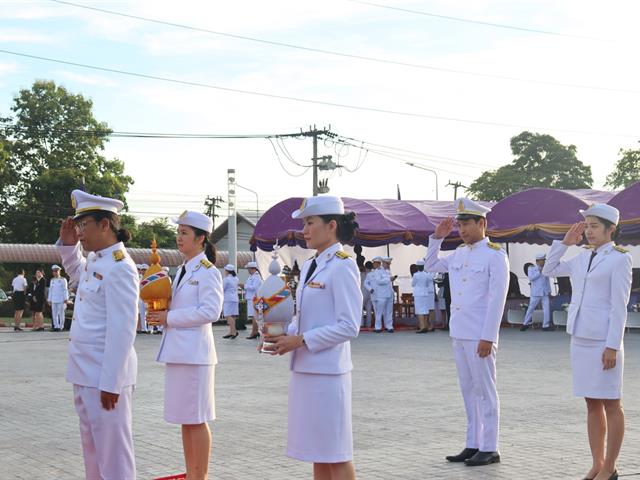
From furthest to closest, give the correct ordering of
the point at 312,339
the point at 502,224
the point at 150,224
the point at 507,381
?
the point at 150,224 → the point at 502,224 → the point at 507,381 → the point at 312,339

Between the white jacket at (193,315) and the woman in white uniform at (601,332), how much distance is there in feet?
8.50

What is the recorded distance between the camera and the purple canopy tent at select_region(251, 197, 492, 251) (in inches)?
1156

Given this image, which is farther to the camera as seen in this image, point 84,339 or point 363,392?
point 363,392

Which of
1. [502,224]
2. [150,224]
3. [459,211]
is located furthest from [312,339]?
[150,224]

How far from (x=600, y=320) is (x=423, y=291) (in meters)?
19.7

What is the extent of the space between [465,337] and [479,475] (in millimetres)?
1176

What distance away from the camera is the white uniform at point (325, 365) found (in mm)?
5441

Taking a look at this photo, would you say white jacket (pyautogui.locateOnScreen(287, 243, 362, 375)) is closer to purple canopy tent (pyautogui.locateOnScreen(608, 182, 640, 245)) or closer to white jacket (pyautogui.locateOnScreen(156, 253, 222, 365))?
white jacket (pyautogui.locateOnScreen(156, 253, 222, 365))

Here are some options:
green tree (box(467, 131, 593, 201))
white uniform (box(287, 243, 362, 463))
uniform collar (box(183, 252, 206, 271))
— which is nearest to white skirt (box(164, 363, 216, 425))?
uniform collar (box(183, 252, 206, 271))

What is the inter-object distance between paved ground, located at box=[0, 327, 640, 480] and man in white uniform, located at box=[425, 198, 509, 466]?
304 millimetres

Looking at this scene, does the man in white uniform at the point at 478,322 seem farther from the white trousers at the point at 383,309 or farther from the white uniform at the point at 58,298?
the white uniform at the point at 58,298

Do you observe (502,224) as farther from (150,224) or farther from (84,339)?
(150,224)

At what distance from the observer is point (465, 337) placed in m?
8.41

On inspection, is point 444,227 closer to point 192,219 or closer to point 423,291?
point 192,219
